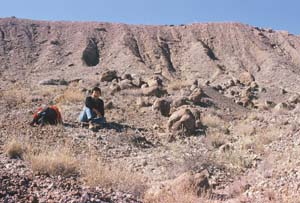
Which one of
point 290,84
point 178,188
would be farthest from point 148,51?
point 178,188

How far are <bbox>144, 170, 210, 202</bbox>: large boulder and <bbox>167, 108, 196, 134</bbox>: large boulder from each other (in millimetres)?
6102

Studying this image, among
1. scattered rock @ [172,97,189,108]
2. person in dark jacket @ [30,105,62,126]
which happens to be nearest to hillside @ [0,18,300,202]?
scattered rock @ [172,97,189,108]

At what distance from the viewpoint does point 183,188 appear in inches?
259

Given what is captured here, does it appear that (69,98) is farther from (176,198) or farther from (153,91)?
(176,198)

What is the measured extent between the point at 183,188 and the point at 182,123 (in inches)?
264

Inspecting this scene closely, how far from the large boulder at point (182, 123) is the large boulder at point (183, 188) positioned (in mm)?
6102

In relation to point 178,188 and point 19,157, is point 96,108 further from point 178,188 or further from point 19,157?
point 178,188

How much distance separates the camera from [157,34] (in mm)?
51812

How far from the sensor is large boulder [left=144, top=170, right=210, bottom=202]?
6155 mm

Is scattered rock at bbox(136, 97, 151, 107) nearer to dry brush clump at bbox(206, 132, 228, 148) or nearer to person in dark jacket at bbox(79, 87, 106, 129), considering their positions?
person in dark jacket at bbox(79, 87, 106, 129)

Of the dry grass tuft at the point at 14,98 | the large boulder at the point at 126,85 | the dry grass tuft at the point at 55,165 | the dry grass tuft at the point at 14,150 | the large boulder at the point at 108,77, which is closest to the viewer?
the dry grass tuft at the point at 55,165

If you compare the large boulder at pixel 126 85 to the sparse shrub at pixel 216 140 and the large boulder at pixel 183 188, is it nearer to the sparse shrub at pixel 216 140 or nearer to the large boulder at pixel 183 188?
the sparse shrub at pixel 216 140

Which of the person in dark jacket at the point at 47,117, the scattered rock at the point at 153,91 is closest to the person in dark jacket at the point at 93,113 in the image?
the person in dark jacket at the point at 47,117

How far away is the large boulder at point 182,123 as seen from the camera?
43.2 ft
